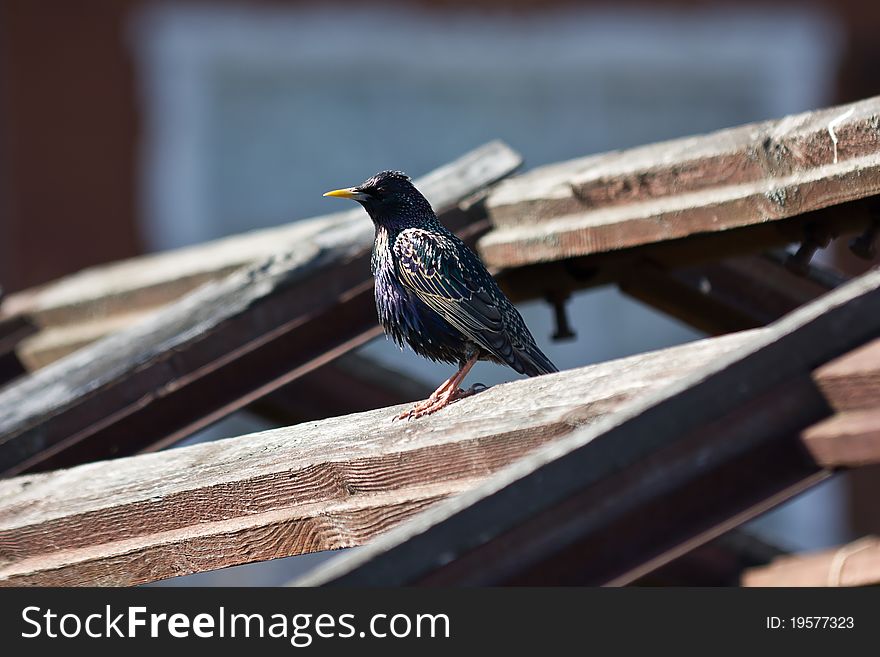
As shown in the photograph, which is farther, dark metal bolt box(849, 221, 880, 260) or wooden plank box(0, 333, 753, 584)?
dark metal bolt box(849, 221, 880, 260)

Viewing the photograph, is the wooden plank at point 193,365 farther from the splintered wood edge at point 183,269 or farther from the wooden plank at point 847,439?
the wooden plank at point 847,439

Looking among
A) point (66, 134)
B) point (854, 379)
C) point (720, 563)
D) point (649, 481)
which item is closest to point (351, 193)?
point (649, 481)

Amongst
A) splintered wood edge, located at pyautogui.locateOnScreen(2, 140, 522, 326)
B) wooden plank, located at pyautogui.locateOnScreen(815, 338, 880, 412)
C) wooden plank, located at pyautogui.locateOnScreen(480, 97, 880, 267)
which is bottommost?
wooden plank, located at pyautogui.locateOnScreen(815, 338, 880, 412)

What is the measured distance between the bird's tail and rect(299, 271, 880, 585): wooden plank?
1221 mm

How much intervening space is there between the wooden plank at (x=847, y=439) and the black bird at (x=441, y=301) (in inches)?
50.2

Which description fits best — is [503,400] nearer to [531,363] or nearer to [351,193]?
[531,363]

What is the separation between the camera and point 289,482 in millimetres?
2500

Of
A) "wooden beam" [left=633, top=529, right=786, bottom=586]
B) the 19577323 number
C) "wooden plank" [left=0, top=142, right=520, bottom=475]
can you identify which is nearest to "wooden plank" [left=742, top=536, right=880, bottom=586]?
"wooden beam" [left=633, top=529, right=786, bottom=586]

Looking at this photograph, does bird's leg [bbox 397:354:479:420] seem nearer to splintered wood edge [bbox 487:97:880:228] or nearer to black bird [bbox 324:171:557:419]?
black bird [bbox 324:171:557:419]

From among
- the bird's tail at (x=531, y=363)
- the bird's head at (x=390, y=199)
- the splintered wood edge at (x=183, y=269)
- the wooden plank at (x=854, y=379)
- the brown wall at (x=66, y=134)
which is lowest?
the wooden plank at (x=854, y=379)

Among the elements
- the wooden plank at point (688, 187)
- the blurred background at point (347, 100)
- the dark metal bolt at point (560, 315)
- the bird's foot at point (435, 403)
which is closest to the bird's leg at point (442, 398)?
the bird's foot at point (435, 403)

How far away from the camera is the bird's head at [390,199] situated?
346 cm

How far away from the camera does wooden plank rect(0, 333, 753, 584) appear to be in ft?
7.41

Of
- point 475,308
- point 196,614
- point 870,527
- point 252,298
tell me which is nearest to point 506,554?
point 196,614
